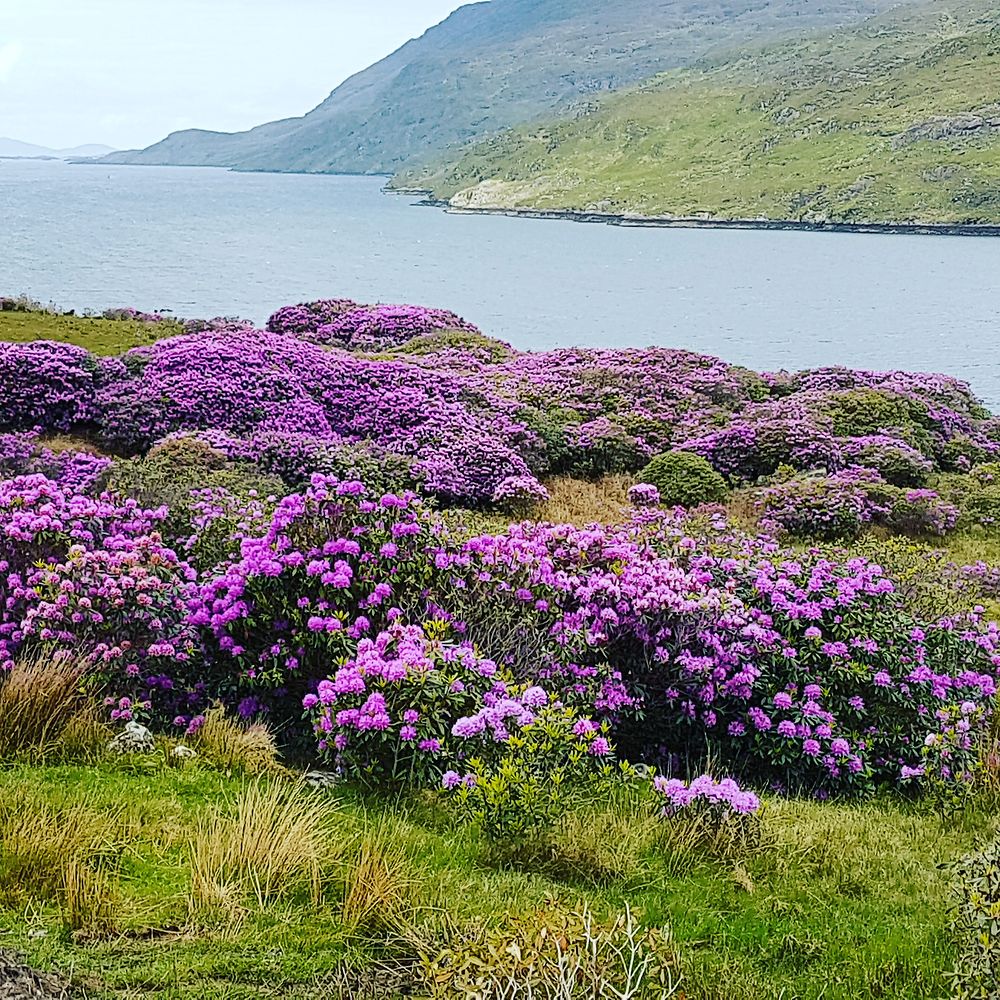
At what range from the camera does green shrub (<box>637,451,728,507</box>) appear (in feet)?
52.8

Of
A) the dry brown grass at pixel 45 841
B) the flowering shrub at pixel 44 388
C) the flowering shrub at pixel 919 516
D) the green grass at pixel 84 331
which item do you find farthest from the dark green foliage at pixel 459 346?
the dry brown grass at pixel 45 841

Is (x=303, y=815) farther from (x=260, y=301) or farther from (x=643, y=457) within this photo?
(x=260, y=301)

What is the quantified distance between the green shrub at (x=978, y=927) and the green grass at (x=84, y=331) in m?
19.3

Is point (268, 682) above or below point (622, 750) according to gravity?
above

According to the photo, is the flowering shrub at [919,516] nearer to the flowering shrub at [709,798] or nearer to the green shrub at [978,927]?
the flowering shrub at [709,798]

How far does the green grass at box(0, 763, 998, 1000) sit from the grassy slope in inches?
4517

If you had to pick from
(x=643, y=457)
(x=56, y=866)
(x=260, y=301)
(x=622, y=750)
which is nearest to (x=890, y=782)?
(x=622, y=750)

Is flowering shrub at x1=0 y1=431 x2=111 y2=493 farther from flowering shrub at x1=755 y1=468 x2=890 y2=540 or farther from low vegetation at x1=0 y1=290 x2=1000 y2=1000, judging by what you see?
flowering shrub at x1=755 y1=468 x2=890 y2=540

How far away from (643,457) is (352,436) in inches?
199

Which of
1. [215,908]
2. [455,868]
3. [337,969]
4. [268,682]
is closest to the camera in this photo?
[337,969]

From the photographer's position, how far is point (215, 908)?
446 centimetres

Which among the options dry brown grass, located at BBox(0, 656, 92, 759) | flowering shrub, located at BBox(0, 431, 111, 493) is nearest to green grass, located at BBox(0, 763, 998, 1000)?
dry brown grass, located at BBox(0, 656, 92, 759)

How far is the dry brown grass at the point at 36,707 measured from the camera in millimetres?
6168

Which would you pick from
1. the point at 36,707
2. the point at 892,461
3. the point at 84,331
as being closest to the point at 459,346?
the point at 84,331
